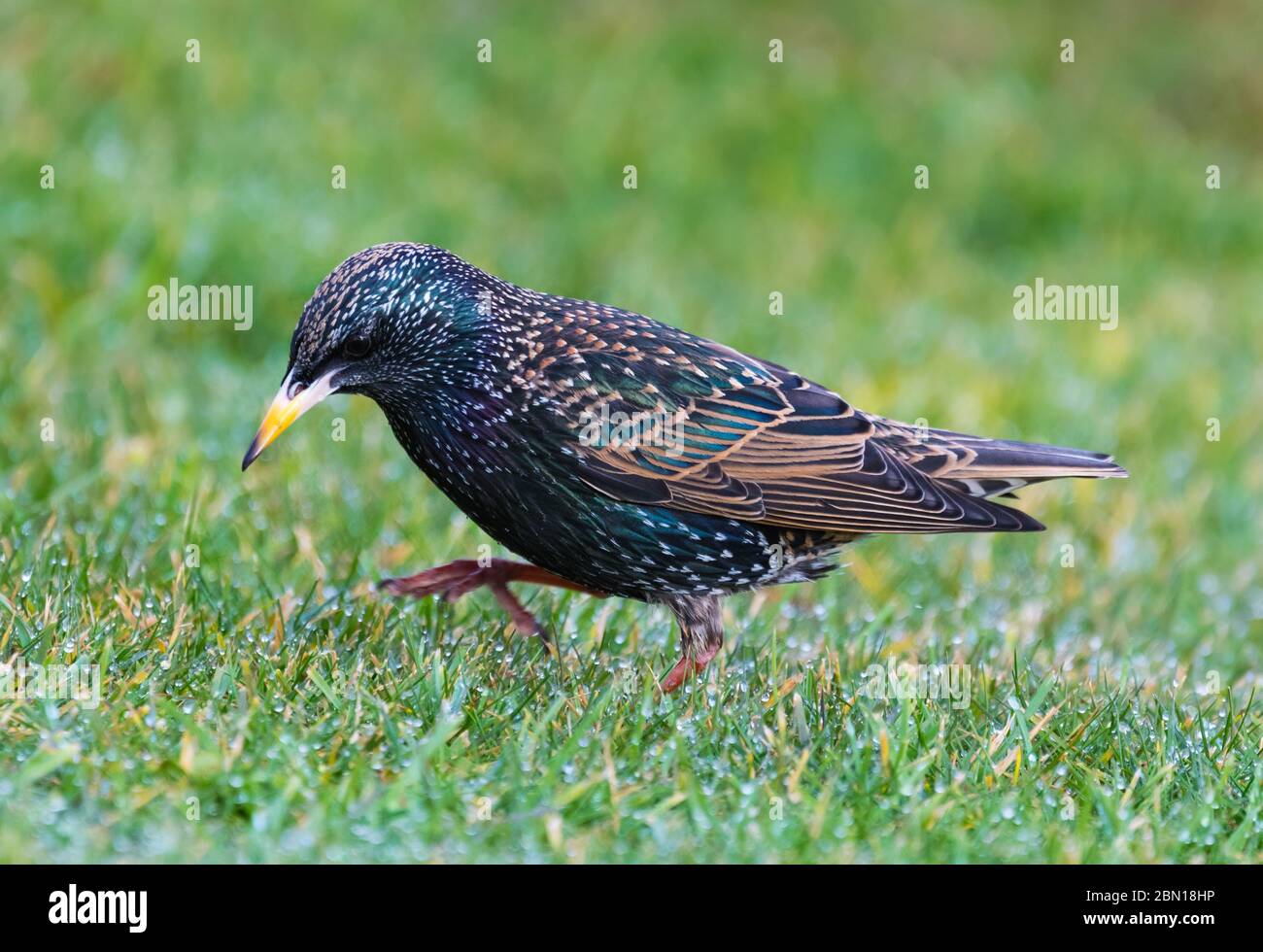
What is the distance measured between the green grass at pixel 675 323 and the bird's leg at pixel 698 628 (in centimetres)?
12

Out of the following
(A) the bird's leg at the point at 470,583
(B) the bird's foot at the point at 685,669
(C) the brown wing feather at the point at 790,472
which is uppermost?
(C) the brown wing feather at the point at 790,472

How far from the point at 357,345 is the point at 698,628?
121 cm

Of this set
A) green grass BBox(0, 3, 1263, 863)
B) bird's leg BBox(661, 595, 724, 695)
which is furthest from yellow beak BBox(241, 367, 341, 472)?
bird's leg BBox(661, 595, 724, 695)

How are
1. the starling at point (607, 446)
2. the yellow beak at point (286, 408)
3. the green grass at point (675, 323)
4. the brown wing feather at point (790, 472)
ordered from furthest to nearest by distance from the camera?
the brown wing feather at point (790, 472) → the starling at point (607, 446) → the yellow beak at point (286, 408) → the green grass at point (675, 323)

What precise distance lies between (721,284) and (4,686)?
6.33m

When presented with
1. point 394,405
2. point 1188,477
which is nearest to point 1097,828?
point 394,405

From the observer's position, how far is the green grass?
366 centimetres

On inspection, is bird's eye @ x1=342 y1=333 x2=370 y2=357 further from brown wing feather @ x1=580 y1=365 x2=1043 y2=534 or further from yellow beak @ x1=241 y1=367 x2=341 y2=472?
brown wing feather @ x1=580 y1=365 x2=1043 y2=534

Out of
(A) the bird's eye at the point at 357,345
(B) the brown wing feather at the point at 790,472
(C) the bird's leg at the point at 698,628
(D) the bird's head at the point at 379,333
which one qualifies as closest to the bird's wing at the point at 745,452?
(B) the brown wing feather at the point at 790,472

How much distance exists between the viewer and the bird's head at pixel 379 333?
4.22 metres

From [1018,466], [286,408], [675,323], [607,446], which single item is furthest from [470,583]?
[675,323]

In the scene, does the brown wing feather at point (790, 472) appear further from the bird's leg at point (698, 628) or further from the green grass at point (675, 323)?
the green grass at point (675, 323)

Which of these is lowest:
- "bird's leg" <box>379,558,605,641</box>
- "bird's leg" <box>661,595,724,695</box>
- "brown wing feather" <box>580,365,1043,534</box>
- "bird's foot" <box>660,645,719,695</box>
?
"bird's foot" <box>660,645,719,695</box>

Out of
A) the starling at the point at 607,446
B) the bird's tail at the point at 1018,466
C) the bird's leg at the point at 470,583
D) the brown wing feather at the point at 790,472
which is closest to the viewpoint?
the starling at the point at 607,446
